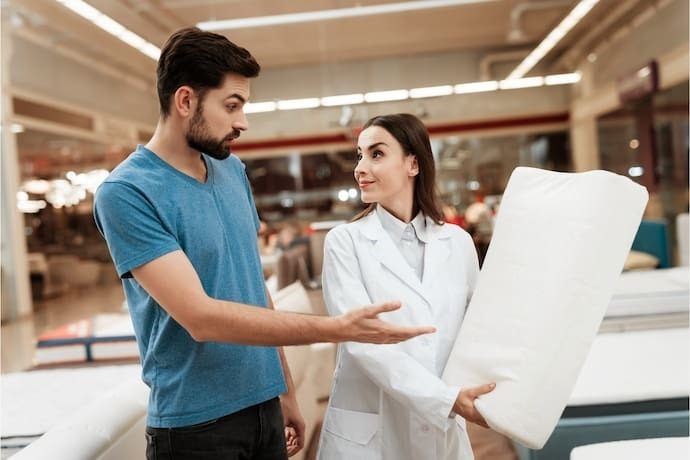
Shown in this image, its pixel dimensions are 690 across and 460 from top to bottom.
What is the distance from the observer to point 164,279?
1.16 metres

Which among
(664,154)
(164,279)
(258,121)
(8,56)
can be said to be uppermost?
(8,56)

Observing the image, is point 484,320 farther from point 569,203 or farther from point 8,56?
point 8,56

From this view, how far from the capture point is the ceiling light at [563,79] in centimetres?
1143

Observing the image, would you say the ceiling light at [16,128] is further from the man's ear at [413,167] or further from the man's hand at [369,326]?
the man's hand at [369,326]

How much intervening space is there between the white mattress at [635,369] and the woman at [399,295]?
1018mm

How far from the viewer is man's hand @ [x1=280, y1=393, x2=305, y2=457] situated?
1.63m

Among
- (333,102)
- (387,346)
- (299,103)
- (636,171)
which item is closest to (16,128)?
(299,103)

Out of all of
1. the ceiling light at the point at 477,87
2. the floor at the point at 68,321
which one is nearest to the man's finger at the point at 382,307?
the floor at the point at 68,321

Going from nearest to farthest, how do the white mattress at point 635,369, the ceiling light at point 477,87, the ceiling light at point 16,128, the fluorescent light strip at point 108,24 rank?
the white mattress at point 635,369, the fluorescent light strip at point 108,24, the ceiling light at point 16,128, the ceiling light at point 477,87

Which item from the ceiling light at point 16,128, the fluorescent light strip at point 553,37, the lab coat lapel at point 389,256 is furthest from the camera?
the ceiling light at point 16,128

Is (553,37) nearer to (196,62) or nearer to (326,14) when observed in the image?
(326,14)

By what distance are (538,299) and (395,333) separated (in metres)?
0.31

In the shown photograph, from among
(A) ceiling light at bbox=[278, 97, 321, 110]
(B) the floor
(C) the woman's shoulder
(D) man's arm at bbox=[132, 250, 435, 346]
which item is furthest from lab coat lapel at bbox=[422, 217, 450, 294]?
(A) ceiling light at bbox=[278, 97, 321, 110]

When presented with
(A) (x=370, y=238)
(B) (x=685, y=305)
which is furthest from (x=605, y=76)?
(A) (x=370, y=238)
